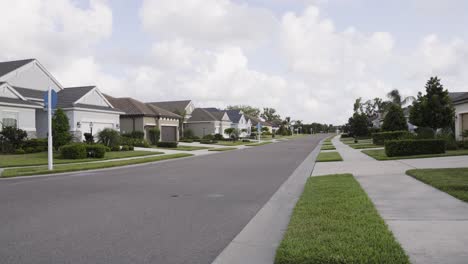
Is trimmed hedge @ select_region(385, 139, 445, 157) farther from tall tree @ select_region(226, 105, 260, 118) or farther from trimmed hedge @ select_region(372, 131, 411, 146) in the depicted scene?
tall tree @ select_region(226, 105, 260, 118)

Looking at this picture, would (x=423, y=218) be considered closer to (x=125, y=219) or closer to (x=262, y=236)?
(x=262, y=236)

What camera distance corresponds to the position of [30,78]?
34062 mm

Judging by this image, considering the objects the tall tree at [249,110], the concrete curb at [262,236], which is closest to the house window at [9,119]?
the concrete curb at [262,236]

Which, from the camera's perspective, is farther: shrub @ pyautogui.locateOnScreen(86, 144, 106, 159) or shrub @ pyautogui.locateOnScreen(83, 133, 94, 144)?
shrub @ pyautogui.locateOnScreen(83, 133, 94, 144)

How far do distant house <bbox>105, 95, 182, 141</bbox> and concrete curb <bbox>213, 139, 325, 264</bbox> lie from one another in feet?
115

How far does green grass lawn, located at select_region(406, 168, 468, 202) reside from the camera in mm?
8316

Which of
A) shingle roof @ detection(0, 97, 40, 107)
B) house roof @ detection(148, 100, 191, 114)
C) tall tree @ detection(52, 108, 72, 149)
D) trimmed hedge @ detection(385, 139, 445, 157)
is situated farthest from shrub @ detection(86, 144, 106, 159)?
house roof @ detection(148, 100, 191, 114)

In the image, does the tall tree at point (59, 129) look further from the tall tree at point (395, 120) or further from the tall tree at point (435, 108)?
the tall tree at point (395, 120)

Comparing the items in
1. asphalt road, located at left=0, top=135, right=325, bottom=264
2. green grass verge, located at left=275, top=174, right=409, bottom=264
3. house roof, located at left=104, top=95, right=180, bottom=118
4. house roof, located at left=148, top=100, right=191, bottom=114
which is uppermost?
house roof, located at left=148, top=100, right=191, bottom=114

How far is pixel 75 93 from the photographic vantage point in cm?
3456

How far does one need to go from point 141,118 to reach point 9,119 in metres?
16.7

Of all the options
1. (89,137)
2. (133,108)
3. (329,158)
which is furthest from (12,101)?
(329,158)

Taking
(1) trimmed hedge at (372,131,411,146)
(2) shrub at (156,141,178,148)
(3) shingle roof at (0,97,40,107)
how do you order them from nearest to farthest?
(3) shingle roof at (0,97,40,107) → (1) trimmed hedge at (372,131,411,146) → (2) shrub at (156,141,178,148)

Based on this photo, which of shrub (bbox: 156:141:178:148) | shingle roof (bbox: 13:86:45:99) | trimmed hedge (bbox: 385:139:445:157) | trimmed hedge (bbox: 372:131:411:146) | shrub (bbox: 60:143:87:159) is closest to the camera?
trimmed hedge (bbox: 385:139:445:157)
